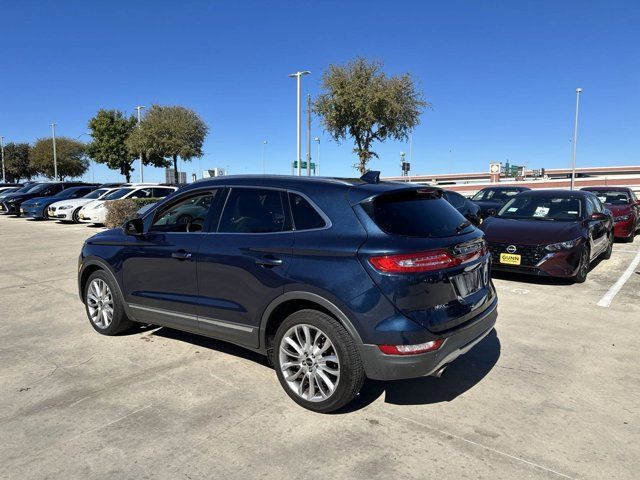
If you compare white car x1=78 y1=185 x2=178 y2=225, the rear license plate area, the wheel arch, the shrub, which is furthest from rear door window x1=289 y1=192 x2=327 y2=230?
white car x1=78 y1=185 x2=178 y2=225

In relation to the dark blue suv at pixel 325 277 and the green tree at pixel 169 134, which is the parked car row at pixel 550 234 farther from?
the green tree at pixel 169 134

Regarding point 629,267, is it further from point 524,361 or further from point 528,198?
point 524,361

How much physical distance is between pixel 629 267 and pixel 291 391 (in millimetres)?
8731

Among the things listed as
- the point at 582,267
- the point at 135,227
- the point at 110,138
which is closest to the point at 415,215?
the point at 135,227

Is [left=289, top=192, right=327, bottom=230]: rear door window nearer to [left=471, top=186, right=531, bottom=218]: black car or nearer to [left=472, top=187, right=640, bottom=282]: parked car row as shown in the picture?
[left=472, top=187, right=640, bottom=282]: parked car row

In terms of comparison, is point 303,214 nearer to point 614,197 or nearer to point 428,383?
point 428,383

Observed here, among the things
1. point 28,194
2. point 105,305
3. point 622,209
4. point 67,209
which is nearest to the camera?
point 105,305

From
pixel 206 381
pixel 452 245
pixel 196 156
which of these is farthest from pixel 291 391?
pixel 196 156

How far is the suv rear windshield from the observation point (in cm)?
334

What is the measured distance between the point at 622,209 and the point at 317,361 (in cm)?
1308

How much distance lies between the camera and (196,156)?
3678cm

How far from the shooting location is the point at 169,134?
114ft

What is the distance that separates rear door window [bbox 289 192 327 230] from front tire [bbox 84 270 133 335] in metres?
2.37

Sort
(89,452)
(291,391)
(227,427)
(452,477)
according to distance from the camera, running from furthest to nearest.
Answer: (291,391) < (227,427) < (89,452) < (452,477)
